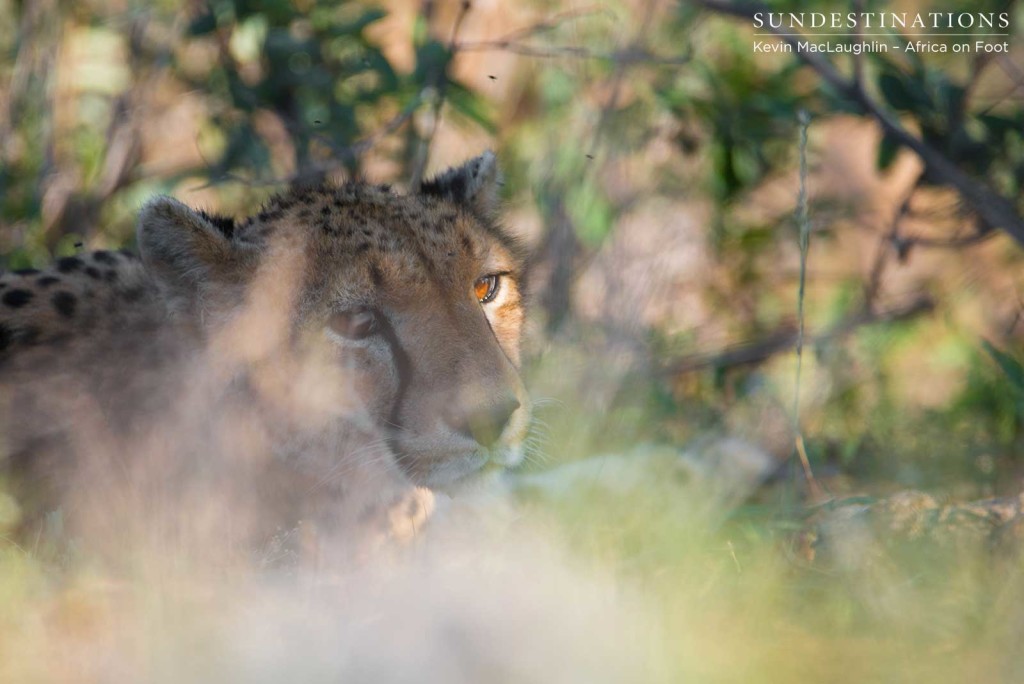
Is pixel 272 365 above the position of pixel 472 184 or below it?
below

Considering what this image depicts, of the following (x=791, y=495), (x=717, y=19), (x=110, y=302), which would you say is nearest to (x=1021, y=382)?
(x=791, y=495)

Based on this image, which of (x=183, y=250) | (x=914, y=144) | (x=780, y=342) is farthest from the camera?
(x=780, y=342)

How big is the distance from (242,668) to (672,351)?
2520mm

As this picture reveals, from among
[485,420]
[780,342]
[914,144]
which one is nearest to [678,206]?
[780,342]

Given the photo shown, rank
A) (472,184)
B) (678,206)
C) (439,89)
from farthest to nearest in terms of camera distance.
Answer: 1. (678,206)
2. (439,89)
3. (472,184)

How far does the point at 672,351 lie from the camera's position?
3863 millimetres

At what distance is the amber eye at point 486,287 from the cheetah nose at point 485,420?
0.37 metres

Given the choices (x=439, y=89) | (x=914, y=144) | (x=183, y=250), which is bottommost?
(x=183, y=250)

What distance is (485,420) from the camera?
82.5 inches

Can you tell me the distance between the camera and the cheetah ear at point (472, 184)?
2691 mm

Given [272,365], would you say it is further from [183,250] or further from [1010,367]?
[1010,367]

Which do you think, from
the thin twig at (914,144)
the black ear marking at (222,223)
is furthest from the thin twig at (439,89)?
the black ear marking at (222,223)

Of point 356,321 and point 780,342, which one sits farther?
point 780,342

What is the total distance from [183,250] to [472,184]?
0.75 m
